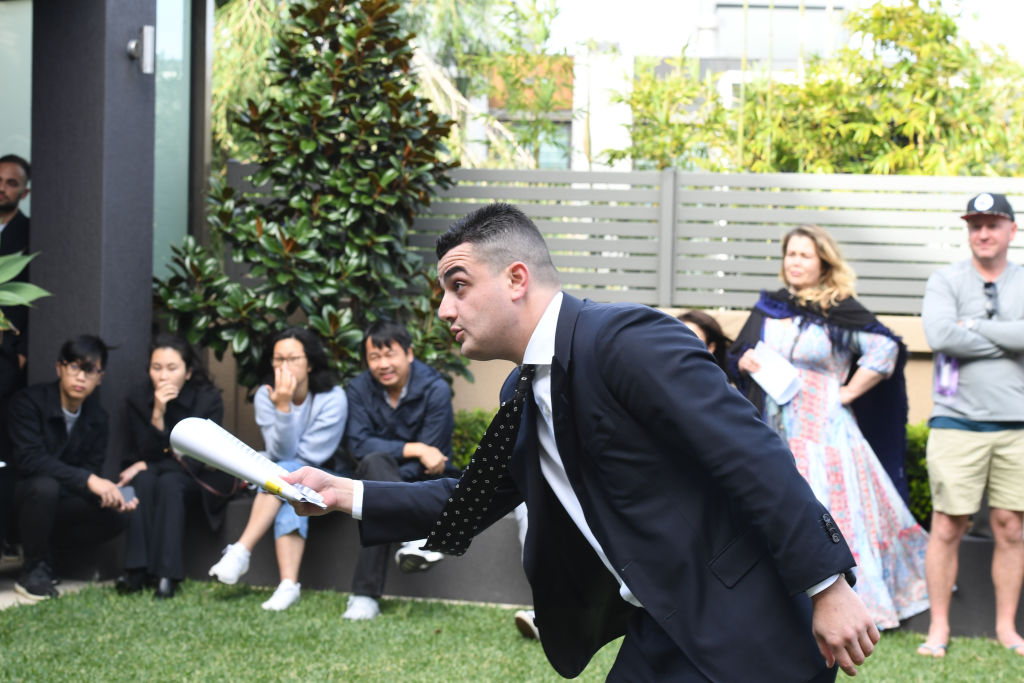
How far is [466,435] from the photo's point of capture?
7.57m

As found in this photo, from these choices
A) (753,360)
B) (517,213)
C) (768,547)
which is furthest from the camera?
(753,360)

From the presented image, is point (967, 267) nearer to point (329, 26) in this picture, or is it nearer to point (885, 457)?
point (885, 457)

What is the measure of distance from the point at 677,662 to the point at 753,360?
13.4 feet

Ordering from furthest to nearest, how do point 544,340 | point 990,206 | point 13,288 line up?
point 990,206 → point 13,288 → point 544,340

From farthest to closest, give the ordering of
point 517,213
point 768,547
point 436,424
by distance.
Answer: point 436,424
point 517,213
point 768,547

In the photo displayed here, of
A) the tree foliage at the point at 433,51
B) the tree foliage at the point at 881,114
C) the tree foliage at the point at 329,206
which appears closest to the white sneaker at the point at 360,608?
the tree foliage at the point at 329,206

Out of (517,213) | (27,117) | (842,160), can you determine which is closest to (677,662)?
(517,213)

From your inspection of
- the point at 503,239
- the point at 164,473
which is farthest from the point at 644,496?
the point at 164,473

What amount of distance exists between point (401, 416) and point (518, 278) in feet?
14.1

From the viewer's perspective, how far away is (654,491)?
8.05 feet

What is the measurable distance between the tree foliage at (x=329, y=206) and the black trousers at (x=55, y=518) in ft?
4.45

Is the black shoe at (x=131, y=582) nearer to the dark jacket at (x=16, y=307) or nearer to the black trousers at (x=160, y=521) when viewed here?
the black trousers at (x=160, y=521)

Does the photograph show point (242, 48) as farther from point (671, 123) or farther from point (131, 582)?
point (131, 582)

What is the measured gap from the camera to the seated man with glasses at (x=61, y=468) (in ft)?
21.0
